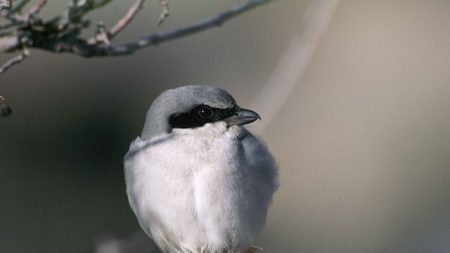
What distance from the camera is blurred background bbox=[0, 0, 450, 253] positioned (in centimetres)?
794

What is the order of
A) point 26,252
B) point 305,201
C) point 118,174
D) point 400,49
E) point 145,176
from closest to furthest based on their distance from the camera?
point 145,176
point 26,252
point 118,174
point 305,201
point 400,49

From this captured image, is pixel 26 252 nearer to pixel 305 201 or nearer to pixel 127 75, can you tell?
pixel 127 75

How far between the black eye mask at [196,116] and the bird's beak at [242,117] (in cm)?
3

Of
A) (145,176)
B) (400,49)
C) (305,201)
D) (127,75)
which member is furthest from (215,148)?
(400,49)

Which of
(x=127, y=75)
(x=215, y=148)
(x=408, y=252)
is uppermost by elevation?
(x=215, y=148)

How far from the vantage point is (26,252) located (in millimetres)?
7543

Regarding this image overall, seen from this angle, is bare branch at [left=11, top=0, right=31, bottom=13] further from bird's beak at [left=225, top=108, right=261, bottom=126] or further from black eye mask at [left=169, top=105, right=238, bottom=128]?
bird's beak at [left=225, top=108, right=261, bottom=126]

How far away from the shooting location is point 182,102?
411 centimetres

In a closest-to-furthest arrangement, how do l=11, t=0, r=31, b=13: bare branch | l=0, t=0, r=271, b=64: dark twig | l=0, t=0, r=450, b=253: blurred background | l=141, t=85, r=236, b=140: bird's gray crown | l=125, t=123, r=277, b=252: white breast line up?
1. l=0, t=0, r=271, b=64: dark twig
2. l=11, t=0, r=31, b=13: bare branch
3. l=125, t=123, r=277, b=252: white breast
4. l=141, t=85, r=236, b=140: bird's gray crown
5. l=0, t=0, r=450, b=253: blurred background

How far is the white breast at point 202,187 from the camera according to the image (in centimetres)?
392

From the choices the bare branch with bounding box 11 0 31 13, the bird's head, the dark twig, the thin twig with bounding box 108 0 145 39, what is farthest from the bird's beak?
the dark twig

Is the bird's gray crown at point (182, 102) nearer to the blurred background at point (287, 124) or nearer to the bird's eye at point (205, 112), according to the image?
the bird's eye at point (205, 112)

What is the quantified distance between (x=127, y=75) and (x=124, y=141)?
2.47ft

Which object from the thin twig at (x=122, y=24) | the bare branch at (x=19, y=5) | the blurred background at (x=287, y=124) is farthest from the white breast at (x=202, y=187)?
the blurred background at (x=287, y=124)
